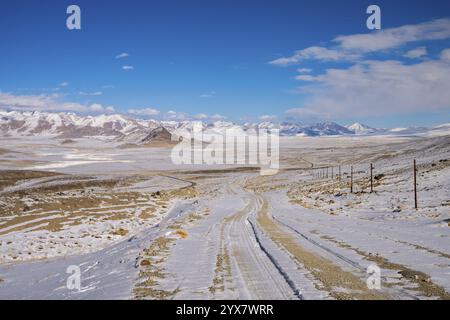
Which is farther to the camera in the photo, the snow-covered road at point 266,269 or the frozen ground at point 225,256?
the frozen ground at point 225,256

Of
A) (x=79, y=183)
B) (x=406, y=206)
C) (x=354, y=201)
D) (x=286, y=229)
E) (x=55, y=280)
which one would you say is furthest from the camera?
(x=79, y=183)

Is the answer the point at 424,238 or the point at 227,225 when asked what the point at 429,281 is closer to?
the point at 424,238

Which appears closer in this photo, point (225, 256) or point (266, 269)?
point (266, 269)

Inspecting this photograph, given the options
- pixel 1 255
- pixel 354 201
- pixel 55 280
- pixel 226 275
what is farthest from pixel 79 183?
pixel 226 275

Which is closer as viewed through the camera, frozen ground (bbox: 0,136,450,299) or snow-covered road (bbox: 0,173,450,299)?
snow-covered road (bbox: 0,173,450,299)

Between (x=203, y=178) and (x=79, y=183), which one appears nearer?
(x=79, y=183)

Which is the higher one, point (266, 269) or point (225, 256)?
point (266, 269)
